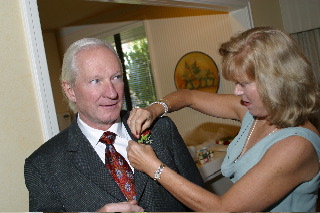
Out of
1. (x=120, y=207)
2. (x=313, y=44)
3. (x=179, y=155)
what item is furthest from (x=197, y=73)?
(x=120, y=207)

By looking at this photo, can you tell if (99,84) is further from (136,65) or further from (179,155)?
(136,65)

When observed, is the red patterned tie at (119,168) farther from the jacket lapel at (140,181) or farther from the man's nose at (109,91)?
the man's nose at (109,91)

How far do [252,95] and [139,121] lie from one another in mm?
499

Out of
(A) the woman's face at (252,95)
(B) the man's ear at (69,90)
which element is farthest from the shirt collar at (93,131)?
(A) the woman's face at (252,95)

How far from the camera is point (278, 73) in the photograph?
4.78ft

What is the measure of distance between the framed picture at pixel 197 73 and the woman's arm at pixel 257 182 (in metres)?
3.91

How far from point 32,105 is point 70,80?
37 cm

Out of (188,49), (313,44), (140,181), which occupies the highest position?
(188,49)

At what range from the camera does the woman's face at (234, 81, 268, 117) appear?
1.53m

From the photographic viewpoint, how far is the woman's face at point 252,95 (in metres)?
1.53

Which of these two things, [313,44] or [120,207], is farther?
[313,44]

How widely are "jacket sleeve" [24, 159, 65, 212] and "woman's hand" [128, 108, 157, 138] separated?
421 millimetres

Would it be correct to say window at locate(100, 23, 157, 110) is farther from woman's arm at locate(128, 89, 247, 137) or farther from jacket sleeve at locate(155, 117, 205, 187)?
jacket sleeve at locate(155, 117, 205, 187)

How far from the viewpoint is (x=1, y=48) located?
169cm
